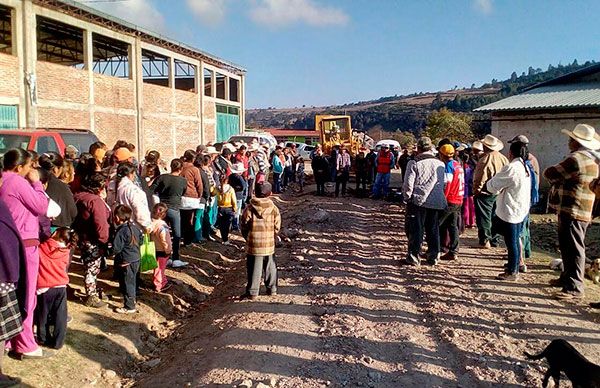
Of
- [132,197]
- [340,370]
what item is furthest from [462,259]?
[132,197]

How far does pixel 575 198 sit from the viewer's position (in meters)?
6.08

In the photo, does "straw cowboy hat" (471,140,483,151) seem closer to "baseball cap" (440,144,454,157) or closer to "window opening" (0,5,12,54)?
"baseball cap" (440,144,454,157)

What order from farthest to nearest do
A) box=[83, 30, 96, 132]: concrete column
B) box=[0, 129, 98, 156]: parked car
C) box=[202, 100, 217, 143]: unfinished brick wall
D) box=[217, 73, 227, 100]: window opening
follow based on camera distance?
box=[217, 73, 227, 100]: window opening
box=[202, 100, 217, 143]: unfinished brick wall
box=[83, 30, 96, 132]: concrete column
box=[0, 129, 98, 156]: parked car

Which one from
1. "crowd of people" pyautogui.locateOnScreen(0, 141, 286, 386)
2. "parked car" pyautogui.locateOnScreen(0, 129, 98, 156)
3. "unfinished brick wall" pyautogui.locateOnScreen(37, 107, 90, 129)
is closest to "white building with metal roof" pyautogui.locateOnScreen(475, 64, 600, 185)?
"crowd of people" pyautogui.locateOnScreen(0, 141, 286, 386)

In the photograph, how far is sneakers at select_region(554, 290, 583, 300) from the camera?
619 cm

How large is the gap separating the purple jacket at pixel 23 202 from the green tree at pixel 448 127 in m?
36.7

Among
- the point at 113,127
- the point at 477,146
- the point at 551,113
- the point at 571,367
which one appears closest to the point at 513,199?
the point at 477,146

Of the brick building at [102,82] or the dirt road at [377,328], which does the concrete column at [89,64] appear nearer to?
the brick building at [102,82]

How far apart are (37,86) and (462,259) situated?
1514cm

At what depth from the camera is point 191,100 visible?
93.5ft

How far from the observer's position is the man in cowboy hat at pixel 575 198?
19.8 ft

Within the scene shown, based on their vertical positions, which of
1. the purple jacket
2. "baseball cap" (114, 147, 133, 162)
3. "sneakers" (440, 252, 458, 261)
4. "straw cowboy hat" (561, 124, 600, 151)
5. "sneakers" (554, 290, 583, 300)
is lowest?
"sneakers" (554, 290, 583, 300)

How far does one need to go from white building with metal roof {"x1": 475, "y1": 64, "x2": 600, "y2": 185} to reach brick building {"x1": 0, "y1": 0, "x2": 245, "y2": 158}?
15.1 meters

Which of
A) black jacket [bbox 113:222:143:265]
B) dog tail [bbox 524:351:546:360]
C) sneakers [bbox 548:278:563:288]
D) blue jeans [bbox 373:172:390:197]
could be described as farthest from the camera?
blue jeans [bbox 373:172:390:197]
